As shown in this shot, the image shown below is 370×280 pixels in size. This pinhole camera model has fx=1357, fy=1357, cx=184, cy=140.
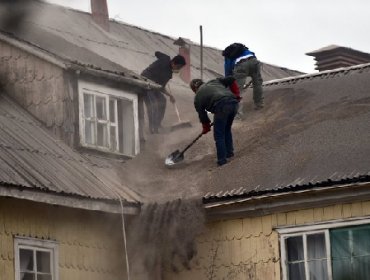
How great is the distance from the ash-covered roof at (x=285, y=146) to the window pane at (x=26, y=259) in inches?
99.7

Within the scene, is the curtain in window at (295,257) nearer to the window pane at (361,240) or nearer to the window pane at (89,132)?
the window pane at (361,240)

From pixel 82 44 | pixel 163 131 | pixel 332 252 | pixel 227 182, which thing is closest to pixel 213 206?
pixel 227 182

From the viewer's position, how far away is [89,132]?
2314 centimetres

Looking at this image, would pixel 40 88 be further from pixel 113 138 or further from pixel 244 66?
pixel 244 66

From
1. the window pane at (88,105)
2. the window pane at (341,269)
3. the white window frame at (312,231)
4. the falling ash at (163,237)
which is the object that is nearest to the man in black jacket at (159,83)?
the window pane at (88,105)

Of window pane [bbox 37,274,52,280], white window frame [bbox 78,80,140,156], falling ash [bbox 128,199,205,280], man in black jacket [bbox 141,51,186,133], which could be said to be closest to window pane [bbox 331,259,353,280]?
falling ash [bbox 128,199,205,280]

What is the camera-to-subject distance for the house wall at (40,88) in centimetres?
2286

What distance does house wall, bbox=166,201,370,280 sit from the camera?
20.2m

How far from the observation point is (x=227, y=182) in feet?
69.8

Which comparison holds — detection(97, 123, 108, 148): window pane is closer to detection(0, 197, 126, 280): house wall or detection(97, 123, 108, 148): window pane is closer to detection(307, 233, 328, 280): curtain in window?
detection(0, 197, 126, 280): house wall

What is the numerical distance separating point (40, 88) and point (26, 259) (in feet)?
14.2

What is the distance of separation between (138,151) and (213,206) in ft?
10.9

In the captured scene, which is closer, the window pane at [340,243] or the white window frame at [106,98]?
the window pane at [340,243]

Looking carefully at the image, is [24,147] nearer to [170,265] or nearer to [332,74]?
[170,265]
